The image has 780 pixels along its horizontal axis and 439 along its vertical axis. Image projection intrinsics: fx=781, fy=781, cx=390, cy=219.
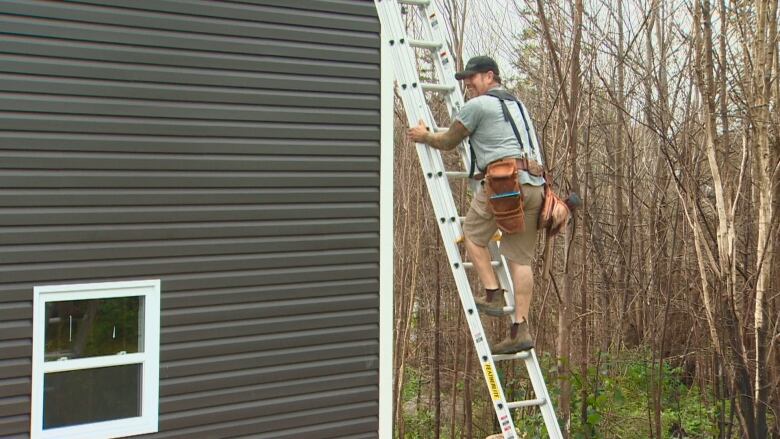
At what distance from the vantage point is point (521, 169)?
475cm

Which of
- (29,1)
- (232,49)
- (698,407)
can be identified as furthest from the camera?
(698,407)

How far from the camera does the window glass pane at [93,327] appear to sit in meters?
4.56

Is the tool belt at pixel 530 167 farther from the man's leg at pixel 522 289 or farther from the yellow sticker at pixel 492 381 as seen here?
the yellow sticker at pixel 492 381

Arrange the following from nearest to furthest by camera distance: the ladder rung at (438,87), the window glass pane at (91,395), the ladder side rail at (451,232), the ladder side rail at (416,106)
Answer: the window glass pane at (91,395) → the ladder side rail at (451,232) → the ladder side rail at (416,106) → the ladder rung at (438,87)

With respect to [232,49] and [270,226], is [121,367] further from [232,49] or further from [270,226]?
[232,49]

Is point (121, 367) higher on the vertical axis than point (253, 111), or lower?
lower

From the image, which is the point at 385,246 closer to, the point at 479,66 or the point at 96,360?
the point at 479,66

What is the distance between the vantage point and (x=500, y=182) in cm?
460

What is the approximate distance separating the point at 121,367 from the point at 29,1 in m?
2.21

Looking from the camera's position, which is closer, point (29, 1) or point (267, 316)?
point (29, 1)

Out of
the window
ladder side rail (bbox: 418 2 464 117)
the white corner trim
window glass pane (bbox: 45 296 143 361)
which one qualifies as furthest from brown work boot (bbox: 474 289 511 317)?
window glass pane (bbox: 45 296 143 361)

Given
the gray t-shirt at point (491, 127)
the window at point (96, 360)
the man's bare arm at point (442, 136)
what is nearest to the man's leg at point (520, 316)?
the gray t-shirt at point (491, 127)

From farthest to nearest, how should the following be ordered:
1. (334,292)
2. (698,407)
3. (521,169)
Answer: (698,407) < (334,292) < (521,169)

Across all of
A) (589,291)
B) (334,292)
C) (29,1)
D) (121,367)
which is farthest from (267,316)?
(589,291)
